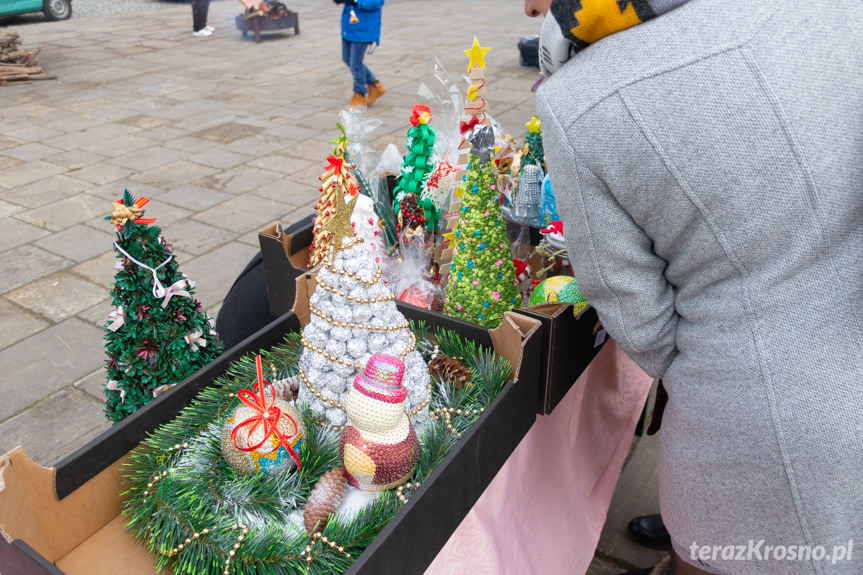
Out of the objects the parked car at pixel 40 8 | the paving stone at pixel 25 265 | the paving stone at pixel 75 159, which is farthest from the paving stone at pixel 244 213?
the parked car at pixel 40 8

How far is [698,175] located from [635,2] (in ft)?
0.85

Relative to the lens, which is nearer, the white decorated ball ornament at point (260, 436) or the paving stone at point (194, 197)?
the white decorated ball ornament at point (260, 436)

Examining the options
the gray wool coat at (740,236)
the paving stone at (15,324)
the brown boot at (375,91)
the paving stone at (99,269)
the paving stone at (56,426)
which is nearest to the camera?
the gray wool coat at (740,236)

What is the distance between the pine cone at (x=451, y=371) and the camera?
4.29 ft

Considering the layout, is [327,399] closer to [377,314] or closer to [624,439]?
[377,314]

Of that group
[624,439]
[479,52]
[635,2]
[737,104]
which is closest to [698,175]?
[737,104]

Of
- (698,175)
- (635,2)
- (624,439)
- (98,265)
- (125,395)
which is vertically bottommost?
(98,265)

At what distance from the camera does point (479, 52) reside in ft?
5.35

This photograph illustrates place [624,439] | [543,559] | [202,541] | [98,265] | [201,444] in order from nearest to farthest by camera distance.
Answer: [202,541] < [201,444] < [543,559] < [624,439] < [98,265]

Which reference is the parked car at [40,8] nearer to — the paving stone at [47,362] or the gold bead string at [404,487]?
the paving stone at [47,362]

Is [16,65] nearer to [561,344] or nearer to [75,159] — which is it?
[75,159]

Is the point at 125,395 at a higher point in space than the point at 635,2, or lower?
lower

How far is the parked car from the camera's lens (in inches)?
411

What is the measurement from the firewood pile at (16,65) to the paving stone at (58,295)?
554cm
